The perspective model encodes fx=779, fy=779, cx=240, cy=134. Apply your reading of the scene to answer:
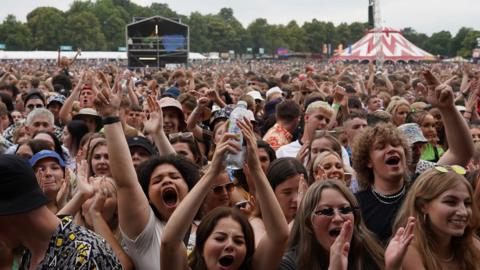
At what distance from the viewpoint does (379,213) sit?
494cm

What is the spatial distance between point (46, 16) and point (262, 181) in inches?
Answer: 4022

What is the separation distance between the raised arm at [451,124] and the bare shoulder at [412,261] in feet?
5.32

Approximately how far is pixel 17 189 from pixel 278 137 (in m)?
5.25

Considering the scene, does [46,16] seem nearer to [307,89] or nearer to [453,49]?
[453,49]

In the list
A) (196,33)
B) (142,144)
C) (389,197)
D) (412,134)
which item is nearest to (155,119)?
(142,144)

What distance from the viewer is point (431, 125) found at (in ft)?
25.5

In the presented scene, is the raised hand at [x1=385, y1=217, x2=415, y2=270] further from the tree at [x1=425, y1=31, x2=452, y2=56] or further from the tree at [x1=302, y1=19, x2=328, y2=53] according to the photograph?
the tree at [x1=302, y1=19, x2=328, y2=53]

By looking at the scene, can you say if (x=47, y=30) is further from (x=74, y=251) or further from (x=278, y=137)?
(x=74, y=251)

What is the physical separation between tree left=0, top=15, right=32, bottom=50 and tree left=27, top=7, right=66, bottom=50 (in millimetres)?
1107

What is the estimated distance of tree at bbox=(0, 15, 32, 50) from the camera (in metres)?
96.2

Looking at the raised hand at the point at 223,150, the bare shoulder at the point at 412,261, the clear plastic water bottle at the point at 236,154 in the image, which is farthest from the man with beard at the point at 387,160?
the raised hand at the point at 223,150

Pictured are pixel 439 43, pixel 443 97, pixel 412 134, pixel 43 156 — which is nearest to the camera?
pixel 443 97

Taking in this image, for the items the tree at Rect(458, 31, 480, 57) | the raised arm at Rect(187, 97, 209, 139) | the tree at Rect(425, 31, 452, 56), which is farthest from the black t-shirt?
the tree at Rect(425, 31, 452, 56)

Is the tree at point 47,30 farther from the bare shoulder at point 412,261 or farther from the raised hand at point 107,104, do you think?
the bare shoulder at point 412,261
